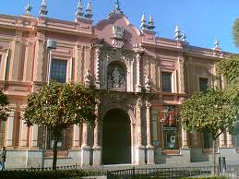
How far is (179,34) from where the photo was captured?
32312mm

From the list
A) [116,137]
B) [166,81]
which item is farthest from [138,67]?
[116,137]

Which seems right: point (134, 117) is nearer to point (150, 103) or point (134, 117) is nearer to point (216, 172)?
point (150, 103)

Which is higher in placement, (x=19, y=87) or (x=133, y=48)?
(x=133, y=48)

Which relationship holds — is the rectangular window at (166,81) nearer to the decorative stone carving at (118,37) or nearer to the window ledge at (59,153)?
the decorative stone carving at (118,37)

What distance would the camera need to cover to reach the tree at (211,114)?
2006cm

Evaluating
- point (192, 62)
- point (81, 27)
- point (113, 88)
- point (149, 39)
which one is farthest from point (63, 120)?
point (192, 62)

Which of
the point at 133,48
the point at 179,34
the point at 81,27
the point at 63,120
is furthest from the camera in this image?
the point at 179,34

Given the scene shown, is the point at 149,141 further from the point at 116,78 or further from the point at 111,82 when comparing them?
the point at 116,78

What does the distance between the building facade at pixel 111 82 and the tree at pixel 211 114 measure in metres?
6.95

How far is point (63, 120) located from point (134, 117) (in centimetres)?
1232

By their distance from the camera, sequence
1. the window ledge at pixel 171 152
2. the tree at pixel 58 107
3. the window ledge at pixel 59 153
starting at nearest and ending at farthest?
1. the tree at pixel 58 107
2. the window ledge at pixel 59 153
3. the window ledge at pixel 171 152

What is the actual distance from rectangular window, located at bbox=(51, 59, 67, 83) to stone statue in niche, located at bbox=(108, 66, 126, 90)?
14.5 ft

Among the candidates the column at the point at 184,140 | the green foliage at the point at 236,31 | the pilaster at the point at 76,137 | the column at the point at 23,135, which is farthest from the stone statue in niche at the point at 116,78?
the green foliage at the point at 236,31

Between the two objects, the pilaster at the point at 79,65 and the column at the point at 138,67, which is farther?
the column at the point at 138,67
